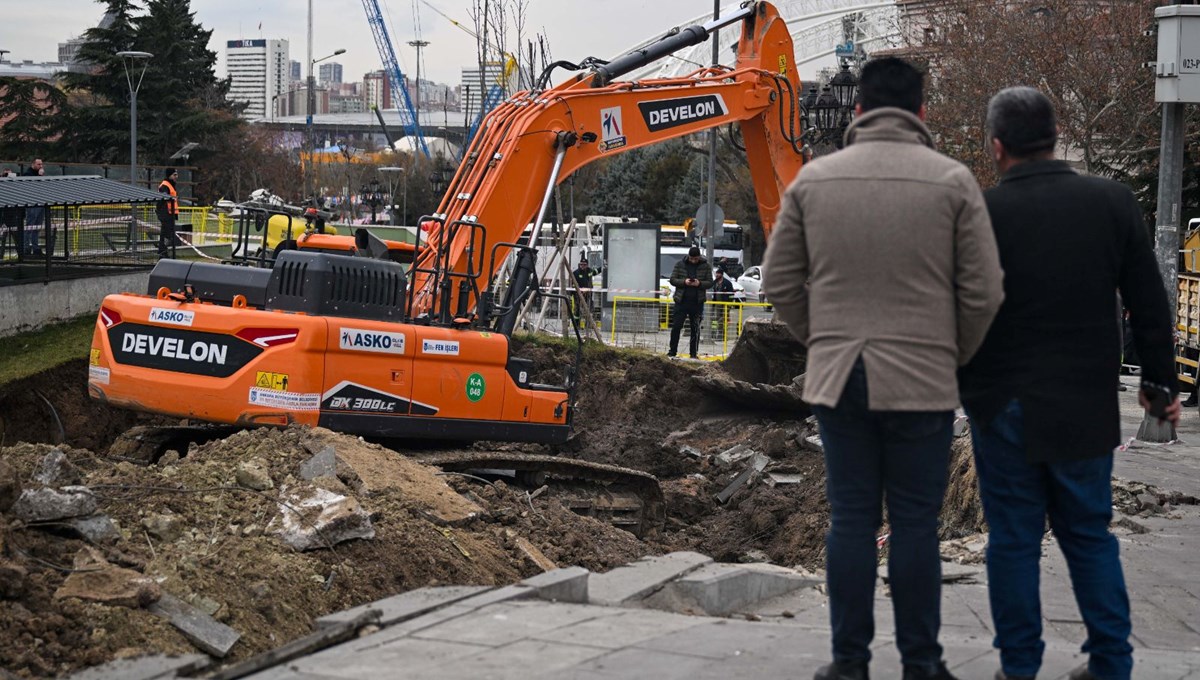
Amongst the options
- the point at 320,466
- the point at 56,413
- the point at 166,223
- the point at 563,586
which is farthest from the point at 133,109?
the point at 563,586

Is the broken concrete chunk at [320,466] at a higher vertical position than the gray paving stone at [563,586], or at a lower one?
higher

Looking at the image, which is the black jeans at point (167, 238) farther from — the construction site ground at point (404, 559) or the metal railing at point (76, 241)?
the construction site ground at point (404, 559)

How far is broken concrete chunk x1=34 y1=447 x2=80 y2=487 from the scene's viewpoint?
6.96 metres

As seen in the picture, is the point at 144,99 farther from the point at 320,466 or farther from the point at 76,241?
the point at 320,466

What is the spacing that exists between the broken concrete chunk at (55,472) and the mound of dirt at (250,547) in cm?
12

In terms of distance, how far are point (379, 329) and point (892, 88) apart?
6.68m

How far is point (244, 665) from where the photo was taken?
466 centimetres

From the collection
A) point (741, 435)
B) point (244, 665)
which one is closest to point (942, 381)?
point (244, 665)

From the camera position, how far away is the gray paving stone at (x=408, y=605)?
17.0ft

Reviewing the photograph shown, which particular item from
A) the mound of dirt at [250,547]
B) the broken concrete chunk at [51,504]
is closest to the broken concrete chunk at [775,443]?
the mound of dirt at [250,547]

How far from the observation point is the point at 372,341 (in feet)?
34.8

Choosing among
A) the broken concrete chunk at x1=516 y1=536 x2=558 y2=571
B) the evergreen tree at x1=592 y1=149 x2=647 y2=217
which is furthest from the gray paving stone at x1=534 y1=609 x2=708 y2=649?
the evergreen tree at x1=592 y1=149 x2=647 y2=217

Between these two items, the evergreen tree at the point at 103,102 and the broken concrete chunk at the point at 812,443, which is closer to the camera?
the broken concrete chunk at the point at 812,443

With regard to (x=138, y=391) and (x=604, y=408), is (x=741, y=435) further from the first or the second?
(x=138, y=391)
